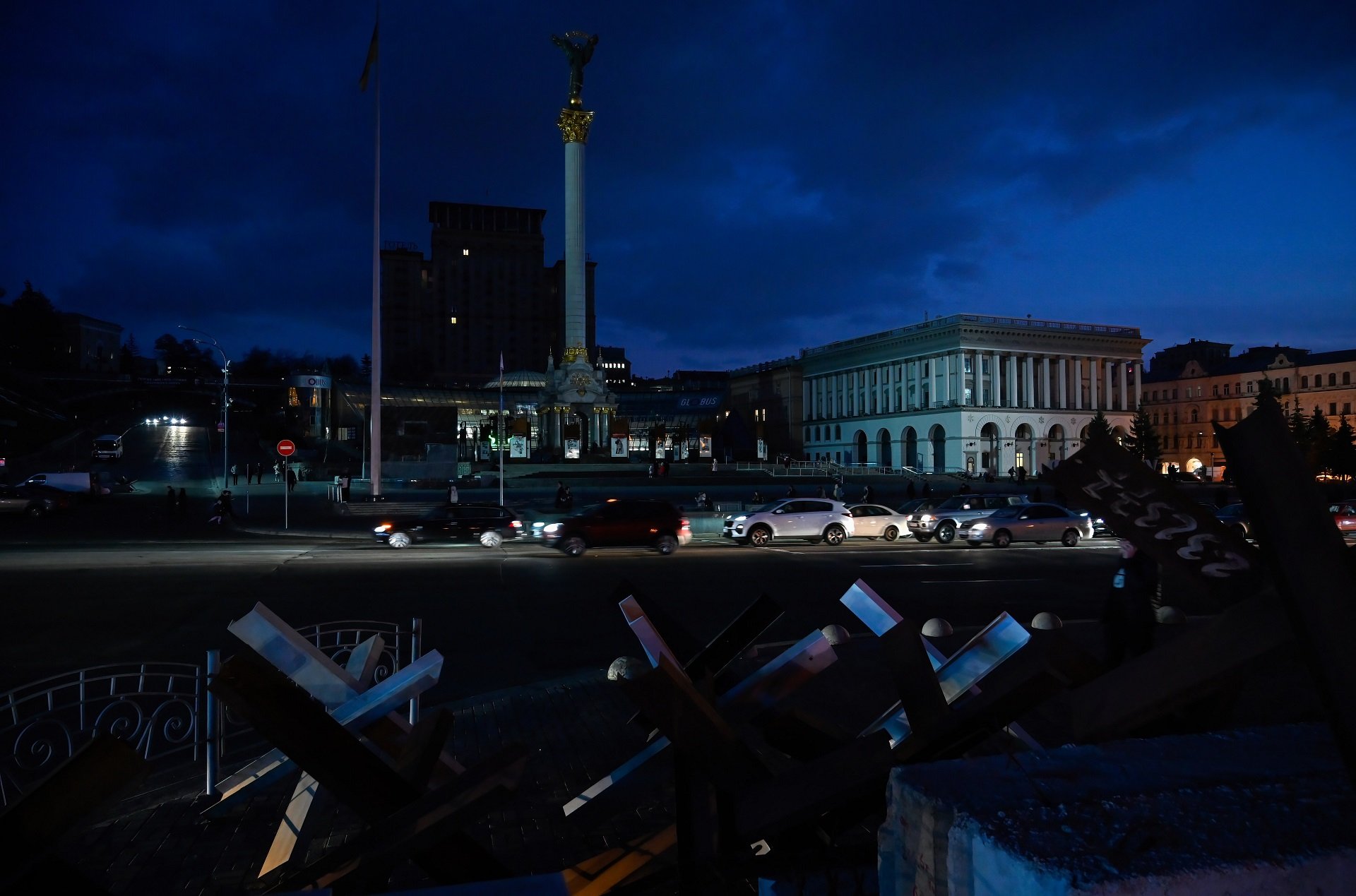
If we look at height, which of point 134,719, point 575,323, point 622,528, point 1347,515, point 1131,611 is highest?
point 575,323

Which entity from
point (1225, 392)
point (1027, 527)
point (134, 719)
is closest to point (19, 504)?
point (134, 719)

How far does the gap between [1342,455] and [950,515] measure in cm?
5608

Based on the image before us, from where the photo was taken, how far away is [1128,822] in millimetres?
1626

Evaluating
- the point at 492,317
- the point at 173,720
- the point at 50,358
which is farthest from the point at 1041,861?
the point at 50,358

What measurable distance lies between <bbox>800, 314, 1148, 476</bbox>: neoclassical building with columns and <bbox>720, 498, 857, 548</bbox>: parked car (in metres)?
64.7

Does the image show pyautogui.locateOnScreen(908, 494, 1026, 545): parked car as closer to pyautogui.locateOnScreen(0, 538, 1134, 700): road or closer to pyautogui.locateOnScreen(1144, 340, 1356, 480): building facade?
pyautogui.locateOnScreen(0, 538, 1134, 700): road

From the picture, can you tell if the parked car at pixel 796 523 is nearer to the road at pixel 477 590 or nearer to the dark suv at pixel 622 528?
the road at pixel 477 590

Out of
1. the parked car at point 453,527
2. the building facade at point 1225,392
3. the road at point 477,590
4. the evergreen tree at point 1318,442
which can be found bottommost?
the road at point 477,590

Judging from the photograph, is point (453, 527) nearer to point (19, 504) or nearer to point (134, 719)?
point (134, 719)

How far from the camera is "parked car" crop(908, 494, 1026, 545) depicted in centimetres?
3042

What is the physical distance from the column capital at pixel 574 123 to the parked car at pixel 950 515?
5247 centimetres

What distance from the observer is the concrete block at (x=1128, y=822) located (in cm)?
148

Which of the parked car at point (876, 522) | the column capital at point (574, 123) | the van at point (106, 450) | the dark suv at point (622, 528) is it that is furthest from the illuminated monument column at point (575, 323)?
the dark suv at point (622, 528)

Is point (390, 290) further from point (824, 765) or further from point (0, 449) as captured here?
point (824, 765)
